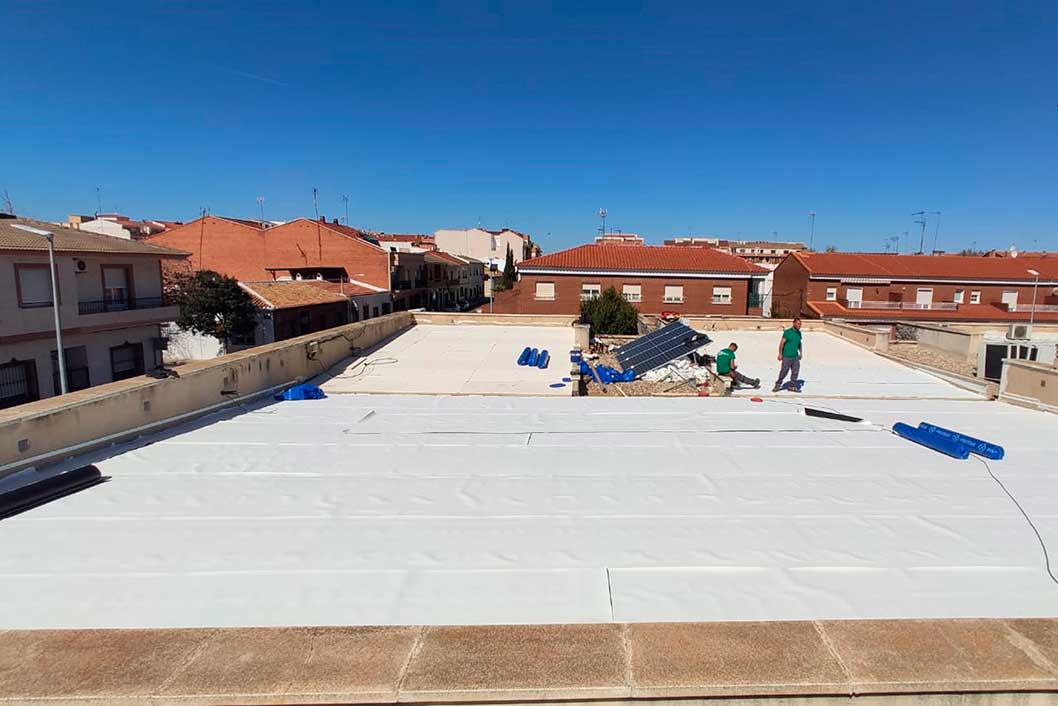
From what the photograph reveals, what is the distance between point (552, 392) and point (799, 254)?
40.3 metres

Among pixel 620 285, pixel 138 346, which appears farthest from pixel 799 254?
pixel 138 346

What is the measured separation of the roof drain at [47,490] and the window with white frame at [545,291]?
32.5 meters

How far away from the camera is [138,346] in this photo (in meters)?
27.7

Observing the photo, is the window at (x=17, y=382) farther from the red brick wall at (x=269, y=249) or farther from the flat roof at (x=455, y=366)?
the red brick wall at (x=269, y=249)

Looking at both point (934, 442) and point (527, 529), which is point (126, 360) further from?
point (934, 442)

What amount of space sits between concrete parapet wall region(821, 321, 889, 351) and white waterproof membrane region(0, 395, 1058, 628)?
10.5m

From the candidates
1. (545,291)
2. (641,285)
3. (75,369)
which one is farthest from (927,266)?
(75,369)

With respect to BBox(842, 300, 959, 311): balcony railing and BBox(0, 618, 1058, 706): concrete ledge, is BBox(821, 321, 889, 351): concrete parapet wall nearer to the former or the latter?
BBox(0, 618, 1058, 706): concrete ledge

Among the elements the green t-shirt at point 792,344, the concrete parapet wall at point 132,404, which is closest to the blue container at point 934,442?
the green t-shirt at point 792,344

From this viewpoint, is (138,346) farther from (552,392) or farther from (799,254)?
(799,254)

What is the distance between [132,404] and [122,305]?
85.0 feet

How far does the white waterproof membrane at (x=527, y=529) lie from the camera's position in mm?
2986

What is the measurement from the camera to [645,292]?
36.7 metres

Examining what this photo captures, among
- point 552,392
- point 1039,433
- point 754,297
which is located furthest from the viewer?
point 754,297
